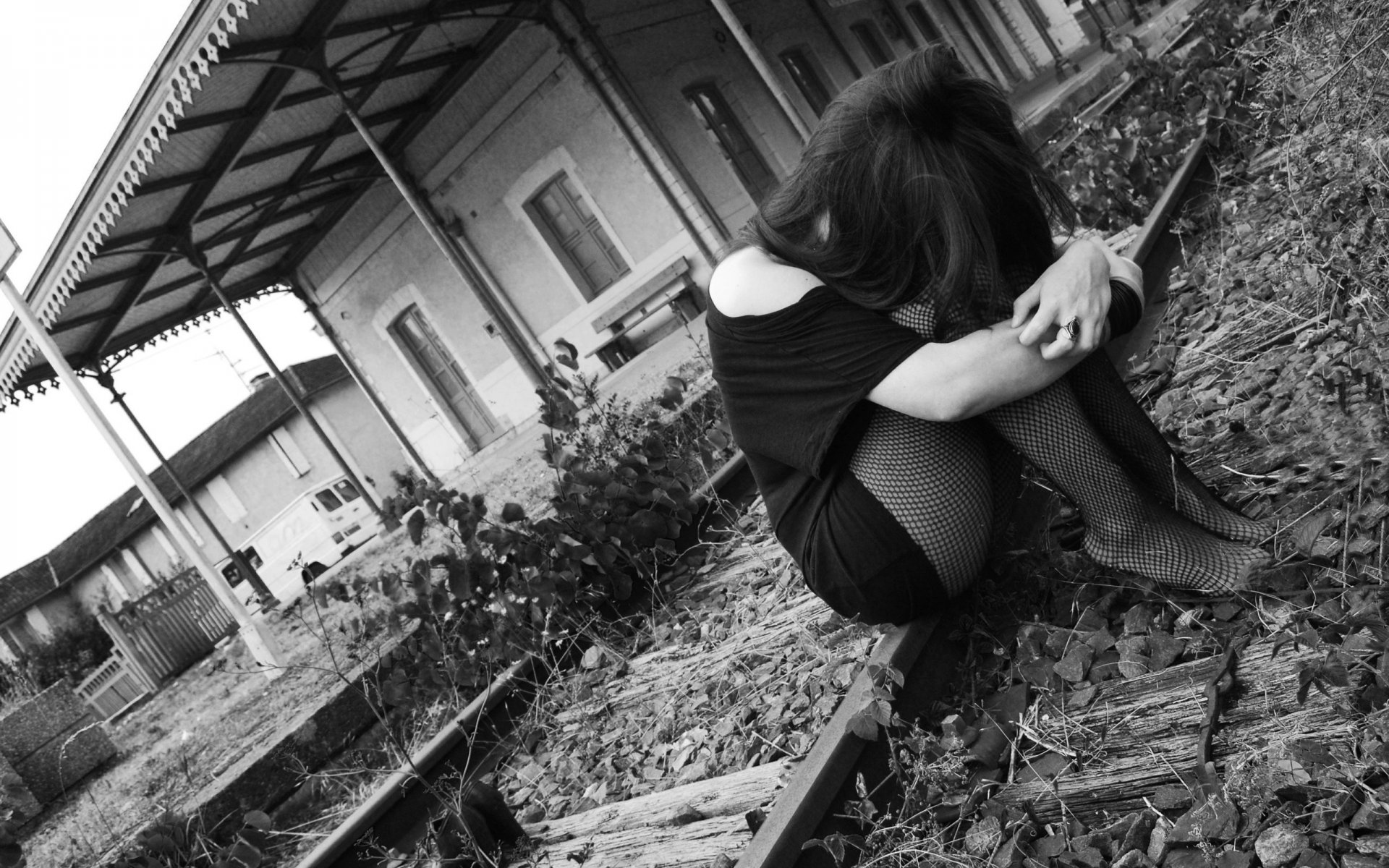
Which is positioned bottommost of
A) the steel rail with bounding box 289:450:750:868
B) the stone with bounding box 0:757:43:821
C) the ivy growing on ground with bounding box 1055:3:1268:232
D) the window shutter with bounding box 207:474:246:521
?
the steel rail with bounding box 289:450:750:868

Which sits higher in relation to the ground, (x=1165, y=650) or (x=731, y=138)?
(x=731, y=138)

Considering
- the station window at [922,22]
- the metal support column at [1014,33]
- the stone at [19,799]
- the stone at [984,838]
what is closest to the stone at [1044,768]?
the stone at [984,838]

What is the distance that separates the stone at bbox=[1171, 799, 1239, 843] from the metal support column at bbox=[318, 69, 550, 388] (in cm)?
1093

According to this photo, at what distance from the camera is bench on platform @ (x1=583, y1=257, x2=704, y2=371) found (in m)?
13.0

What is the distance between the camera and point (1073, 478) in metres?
1.93

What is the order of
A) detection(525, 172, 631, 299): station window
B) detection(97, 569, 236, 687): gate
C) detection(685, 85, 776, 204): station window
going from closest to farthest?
1. detection(97, 569, 236, 687): gate
2. detection(525, 172, 631, 299): station window
3. detection(685, 85, 776, 204): station window

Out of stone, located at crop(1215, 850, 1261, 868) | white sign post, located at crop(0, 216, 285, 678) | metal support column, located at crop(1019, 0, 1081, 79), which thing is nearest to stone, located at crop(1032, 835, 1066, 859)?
stone, located at crop(1215, 850, 1261, 868)

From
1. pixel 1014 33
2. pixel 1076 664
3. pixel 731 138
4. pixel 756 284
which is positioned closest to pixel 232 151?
pixel 731 138

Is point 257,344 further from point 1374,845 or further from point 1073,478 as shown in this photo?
point 1374,845

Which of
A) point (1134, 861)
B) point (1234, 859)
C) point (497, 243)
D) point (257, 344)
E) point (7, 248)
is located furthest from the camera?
point (257, 344)

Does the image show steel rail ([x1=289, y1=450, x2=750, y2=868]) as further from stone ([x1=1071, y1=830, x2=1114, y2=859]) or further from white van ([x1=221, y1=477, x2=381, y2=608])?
white van ([x1=221, y1=477, x2=381, y2=608])

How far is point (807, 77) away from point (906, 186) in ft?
55.9

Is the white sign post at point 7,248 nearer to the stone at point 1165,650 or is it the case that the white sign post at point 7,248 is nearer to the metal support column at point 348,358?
the stone at point 1165,650

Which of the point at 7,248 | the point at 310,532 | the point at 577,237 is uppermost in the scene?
the point at 7,248
